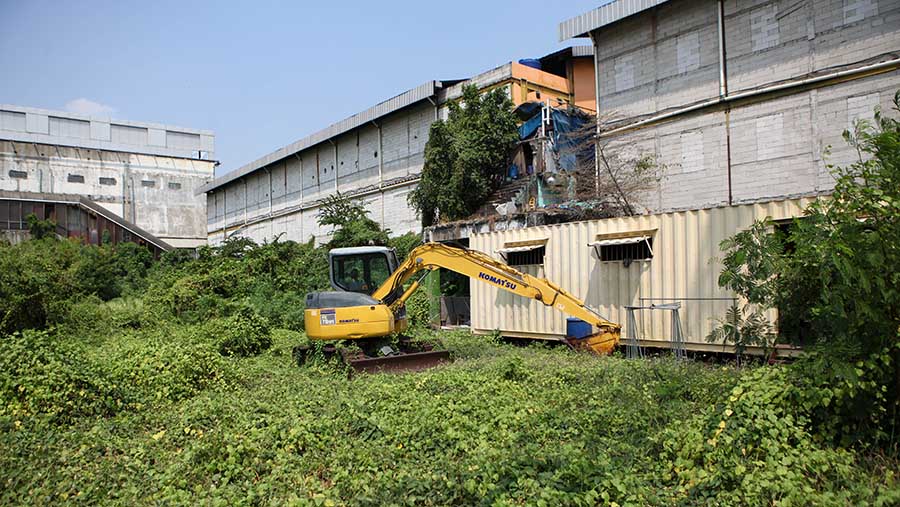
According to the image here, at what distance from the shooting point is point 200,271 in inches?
862

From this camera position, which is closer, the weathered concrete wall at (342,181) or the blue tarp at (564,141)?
the blue tarp at (564,141)

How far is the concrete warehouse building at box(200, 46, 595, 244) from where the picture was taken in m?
23.2

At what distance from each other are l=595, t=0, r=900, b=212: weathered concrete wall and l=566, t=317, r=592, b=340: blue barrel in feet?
22.9

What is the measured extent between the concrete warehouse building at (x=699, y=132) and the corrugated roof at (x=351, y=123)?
6776 mm

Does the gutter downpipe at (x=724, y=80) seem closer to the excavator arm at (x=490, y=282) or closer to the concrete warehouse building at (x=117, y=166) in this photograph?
the excavator arm at (x=490, y=282)

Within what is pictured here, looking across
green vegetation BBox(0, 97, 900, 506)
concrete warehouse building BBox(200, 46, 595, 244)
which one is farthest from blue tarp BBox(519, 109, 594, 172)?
green vegetation BBox(0, 97, 900, 506)

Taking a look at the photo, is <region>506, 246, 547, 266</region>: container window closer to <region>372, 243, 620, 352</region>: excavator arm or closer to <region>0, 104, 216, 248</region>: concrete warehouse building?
<region>372, 243, 620, 352</region>: excavator arm

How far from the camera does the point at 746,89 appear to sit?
16.0 meters

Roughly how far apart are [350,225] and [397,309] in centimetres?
1268

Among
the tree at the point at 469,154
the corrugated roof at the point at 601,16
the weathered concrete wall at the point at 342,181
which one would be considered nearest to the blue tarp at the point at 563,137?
the tree at the point at 469,154

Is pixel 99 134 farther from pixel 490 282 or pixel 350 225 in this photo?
pixel 490 282

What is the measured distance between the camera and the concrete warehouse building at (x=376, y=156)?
23172 millimetres

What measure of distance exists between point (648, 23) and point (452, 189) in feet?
26.1

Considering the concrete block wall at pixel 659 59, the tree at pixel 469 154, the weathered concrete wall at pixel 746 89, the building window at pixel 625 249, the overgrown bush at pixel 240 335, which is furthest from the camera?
the tree at pixel 469 154
